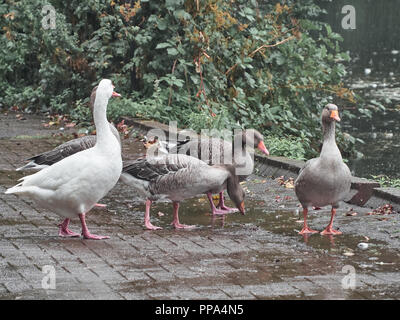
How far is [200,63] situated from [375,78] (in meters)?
9.11

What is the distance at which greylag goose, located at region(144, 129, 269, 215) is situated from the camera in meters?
8.14

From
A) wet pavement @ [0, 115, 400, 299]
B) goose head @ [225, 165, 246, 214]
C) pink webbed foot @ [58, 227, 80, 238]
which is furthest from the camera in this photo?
goose head @ [225, 165, 246, 214]

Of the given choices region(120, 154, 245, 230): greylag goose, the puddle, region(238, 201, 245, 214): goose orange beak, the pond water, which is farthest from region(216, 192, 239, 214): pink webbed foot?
the pond water

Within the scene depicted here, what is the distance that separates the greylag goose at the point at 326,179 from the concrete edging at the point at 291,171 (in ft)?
3.84

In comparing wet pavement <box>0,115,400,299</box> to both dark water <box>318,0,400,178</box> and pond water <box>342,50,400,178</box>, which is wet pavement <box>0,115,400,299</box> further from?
dark water <box>318,0,400,178</box>

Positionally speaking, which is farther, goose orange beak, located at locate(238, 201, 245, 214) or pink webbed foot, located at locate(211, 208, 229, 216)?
pink webbed foot, located at locate(211, 208, 229, 216)

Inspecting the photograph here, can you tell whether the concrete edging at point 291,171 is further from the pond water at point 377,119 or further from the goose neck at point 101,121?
the goose neck at point 101,121

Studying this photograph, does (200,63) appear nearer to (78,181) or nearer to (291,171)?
(291,171)

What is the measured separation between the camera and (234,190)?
26.0 ft

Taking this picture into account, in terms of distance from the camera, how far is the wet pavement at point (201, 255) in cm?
552

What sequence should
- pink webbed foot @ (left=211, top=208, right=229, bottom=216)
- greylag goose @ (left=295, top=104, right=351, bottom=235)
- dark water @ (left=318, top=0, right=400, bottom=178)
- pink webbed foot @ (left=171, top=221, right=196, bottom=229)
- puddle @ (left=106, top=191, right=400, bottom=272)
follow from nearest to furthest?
puddle @ (left=106, top=191, right=400, bottom=272), greylag goose @ (left=295, top=104, right=351, bottom=235), pink webbed foot @ (left=171, top=221, right=196, bottom=229), pink webbed foot @ (left=211, top=208, right=229, bottom=216), dark water @ (left=318, top=0, right=400, bottom=178)

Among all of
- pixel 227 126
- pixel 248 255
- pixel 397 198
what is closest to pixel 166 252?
pixel 248 255

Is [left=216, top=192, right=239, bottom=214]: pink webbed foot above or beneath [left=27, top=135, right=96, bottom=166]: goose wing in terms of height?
beneath

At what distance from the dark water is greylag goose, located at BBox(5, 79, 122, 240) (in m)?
6.27
